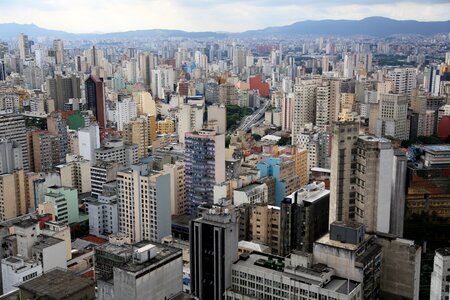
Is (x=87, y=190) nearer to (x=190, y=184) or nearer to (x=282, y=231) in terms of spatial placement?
(x=190, y=184)

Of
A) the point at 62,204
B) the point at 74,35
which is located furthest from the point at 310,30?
the point at 62,204

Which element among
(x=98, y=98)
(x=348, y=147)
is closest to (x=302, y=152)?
(x=348, y=147)

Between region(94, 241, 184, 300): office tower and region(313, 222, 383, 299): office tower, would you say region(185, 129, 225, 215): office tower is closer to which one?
region(313, 222, 383, 299): office tower

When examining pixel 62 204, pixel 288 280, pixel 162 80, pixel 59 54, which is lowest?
pixel 62 204

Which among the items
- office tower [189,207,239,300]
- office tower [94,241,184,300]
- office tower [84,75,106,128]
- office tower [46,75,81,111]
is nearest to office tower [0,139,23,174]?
office tower [189,207,239,300]

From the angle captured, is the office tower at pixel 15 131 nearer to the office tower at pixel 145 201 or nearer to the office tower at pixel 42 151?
the office tower at pixel 42 151

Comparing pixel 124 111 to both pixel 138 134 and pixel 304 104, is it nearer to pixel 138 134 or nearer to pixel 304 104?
pixel 138 134
